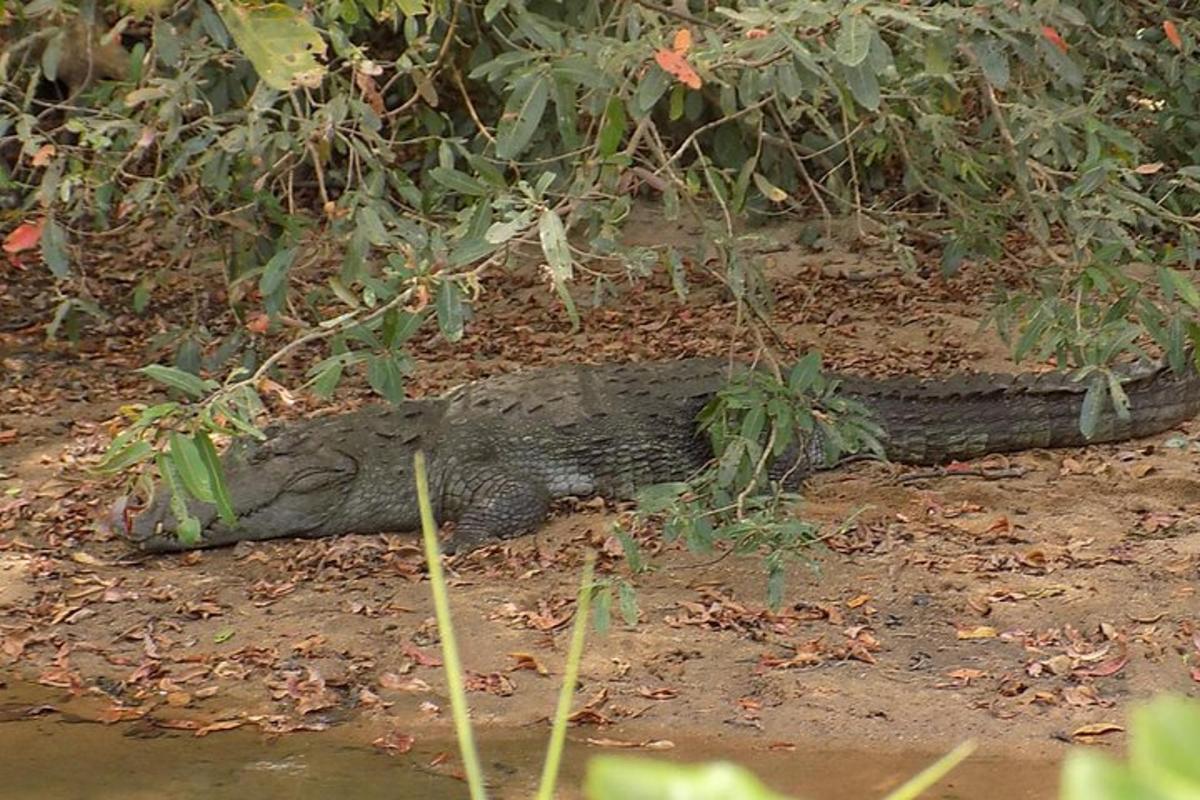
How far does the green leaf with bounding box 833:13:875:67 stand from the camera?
10.5 feet

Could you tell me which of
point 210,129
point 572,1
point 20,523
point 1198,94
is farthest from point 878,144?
point 20,523

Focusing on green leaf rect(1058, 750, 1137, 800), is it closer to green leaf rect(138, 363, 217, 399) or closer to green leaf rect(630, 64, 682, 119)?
green leaf rect(138, 363, 217, 399)

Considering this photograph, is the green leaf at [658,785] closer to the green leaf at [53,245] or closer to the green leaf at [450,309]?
the green leaf at [450,309]

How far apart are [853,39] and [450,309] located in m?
1.11

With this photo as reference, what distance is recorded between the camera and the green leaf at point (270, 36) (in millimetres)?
1700

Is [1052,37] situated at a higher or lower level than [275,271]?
higher

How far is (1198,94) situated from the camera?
296 inches

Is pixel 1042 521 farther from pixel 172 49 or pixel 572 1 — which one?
pixel 172 49

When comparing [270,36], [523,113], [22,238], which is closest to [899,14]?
[523,113]

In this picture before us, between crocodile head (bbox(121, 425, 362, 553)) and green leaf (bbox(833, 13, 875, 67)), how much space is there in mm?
3017

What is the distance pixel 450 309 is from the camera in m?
3.70

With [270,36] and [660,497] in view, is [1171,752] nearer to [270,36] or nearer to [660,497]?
[270,36]

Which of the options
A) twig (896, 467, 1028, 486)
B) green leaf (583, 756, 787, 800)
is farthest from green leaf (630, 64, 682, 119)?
green leaf (583, 756, 787, 800)

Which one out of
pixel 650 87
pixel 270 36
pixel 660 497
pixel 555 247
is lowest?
pixel 660 497
